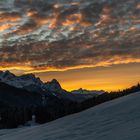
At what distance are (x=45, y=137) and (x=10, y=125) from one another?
119 meters

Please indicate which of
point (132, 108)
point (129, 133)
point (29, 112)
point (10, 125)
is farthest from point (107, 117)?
point (29, 112)

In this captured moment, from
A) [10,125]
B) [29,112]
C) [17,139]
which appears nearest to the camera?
[17,139]

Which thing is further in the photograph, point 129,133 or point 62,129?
point 62,129

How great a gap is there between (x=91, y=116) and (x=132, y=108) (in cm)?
227

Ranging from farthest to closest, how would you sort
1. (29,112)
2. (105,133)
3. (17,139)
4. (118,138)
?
(29,112) → (17,139) → (105,133) → (118,138)

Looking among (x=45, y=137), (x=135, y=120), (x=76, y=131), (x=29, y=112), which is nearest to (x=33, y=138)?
(x=45, y=137)

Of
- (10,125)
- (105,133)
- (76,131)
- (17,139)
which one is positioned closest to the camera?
(105,133)

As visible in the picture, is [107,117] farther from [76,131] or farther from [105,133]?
[105,133]

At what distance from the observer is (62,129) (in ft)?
52.5

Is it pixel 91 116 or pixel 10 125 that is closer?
pixel 91 116

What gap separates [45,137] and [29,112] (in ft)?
426

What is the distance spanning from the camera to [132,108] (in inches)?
603

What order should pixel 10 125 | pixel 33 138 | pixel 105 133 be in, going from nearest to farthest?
pixel 105 133 < pixel 33 138 < pixel 10 125

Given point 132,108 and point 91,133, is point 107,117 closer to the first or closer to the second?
point 132,108
